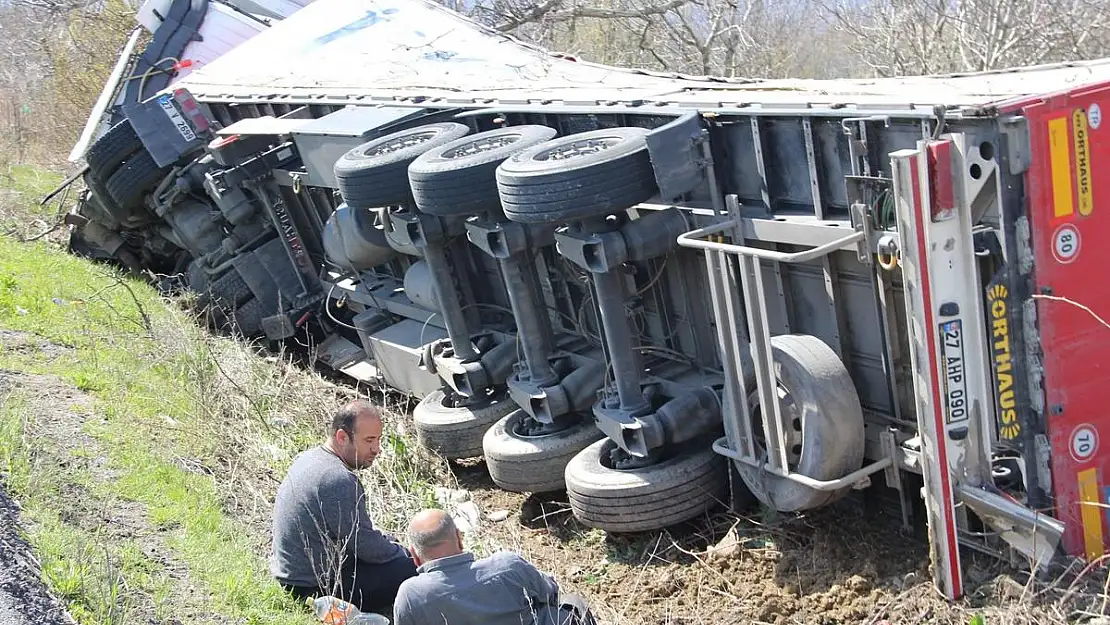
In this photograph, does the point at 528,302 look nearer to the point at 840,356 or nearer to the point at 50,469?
the point at 840,356

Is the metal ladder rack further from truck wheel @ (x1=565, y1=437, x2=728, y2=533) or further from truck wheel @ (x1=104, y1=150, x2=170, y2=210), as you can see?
truck wheel @ (x1=104, y1=150, x2=170, y2=210)

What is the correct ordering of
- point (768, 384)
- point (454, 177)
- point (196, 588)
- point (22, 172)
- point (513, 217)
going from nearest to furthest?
point (196, 588) → point (768, 384) → point (513, 217) → point (454, 177) → point (22, 172)

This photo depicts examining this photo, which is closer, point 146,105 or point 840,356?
point 840,356

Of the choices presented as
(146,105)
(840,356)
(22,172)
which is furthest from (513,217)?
(22,172)

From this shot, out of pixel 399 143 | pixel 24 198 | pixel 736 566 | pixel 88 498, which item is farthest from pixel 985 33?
pixel 24 198

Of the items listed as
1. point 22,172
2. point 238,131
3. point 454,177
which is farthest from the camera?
point 22,172

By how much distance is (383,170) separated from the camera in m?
6.47

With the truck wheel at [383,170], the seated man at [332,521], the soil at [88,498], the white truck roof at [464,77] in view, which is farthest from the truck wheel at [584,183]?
the soil at [88,498]

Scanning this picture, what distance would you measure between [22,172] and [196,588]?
13.8 metres

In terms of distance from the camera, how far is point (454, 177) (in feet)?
18.9

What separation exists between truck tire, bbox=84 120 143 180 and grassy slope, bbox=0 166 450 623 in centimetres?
101

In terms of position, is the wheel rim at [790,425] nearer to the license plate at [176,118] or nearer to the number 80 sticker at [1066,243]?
the number 80 sticker at [1066,243]

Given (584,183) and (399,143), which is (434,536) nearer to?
(584,183)

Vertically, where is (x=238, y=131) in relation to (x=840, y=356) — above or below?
above
